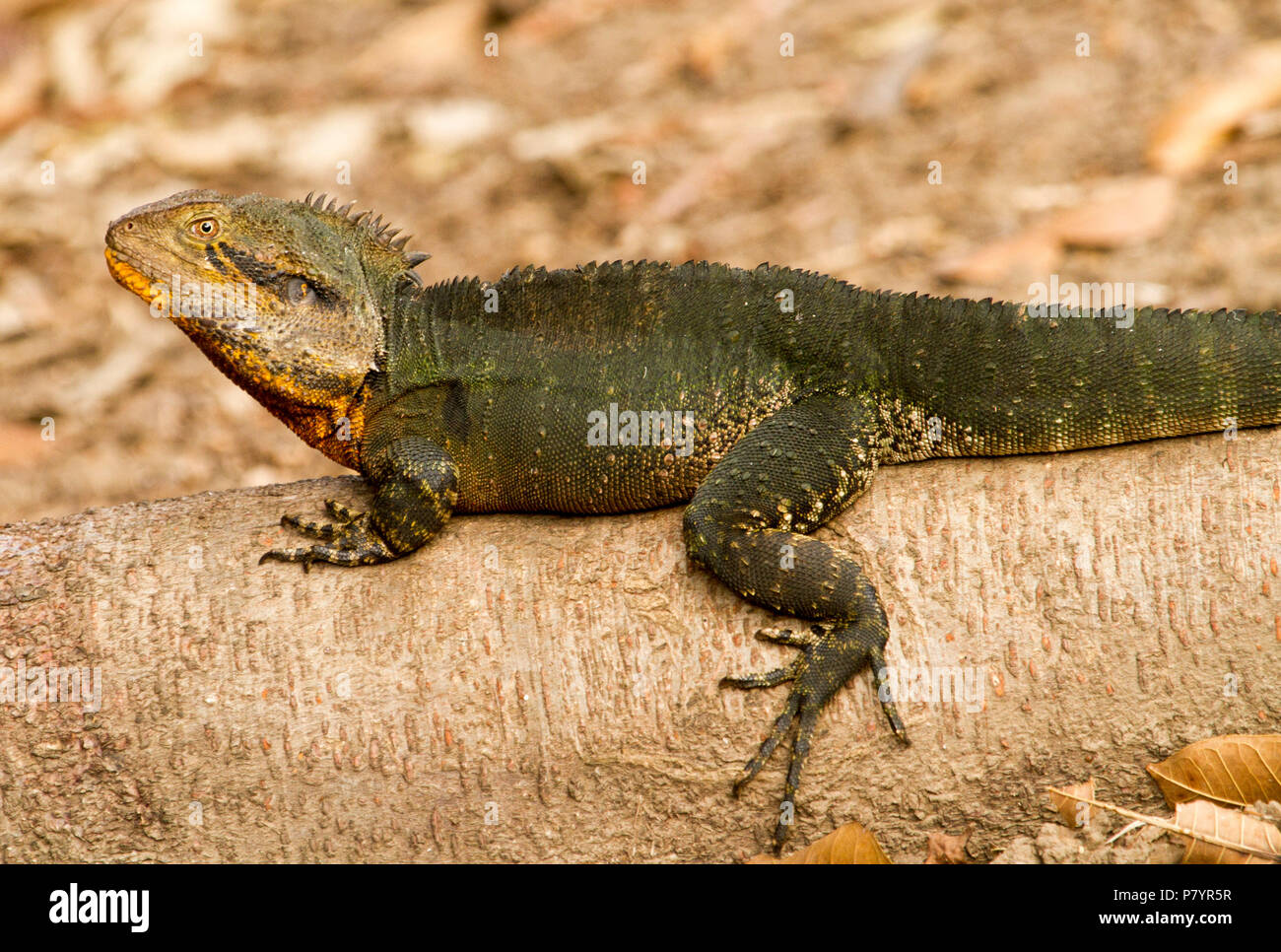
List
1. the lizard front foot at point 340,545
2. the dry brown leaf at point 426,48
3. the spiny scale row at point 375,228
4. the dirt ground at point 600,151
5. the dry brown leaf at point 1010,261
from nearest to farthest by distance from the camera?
1. the lizard front foot at point 340,545
2. the spiny scale row at point 375,228
3. the dry brown leaf at point 1010,261
4. the dirt ground at point 600,151
5. the dry brown leaf at point 426,48

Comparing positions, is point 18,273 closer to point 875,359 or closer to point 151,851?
point 151,851

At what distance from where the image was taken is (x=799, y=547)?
3783 mm

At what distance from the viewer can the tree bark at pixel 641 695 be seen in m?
3.59

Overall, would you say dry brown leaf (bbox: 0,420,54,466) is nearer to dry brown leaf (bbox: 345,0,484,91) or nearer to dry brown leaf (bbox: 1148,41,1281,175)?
dry brown leaf (bbox: 345,0,484,91)

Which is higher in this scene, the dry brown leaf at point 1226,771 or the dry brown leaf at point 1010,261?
the dry brown leaf at point 1010,261

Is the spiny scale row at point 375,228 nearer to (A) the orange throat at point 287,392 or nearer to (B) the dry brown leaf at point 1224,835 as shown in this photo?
(A) the orange throat at point 287,392

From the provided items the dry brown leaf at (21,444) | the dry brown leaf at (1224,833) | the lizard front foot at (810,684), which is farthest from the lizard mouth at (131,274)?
the dry brown leaf at (21,444)

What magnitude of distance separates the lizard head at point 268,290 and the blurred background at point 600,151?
319cm

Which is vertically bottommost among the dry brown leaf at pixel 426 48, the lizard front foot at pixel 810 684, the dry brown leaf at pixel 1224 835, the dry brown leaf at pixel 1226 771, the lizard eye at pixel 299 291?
the dry brown leaf at pixel 1224 835

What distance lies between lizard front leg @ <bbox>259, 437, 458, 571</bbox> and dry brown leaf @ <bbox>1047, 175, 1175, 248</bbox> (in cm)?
486

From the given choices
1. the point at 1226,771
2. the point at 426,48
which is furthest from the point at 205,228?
the point at 426,48

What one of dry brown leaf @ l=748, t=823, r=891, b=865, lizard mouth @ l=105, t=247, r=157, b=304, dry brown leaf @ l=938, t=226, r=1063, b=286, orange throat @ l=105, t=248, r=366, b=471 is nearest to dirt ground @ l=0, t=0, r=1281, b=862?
dry brown leaf @ l=938, t=226, r=1063, b=286

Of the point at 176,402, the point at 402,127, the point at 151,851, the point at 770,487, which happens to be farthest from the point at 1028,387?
the point at 402,127

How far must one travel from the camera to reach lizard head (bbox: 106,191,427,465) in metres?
4.17
